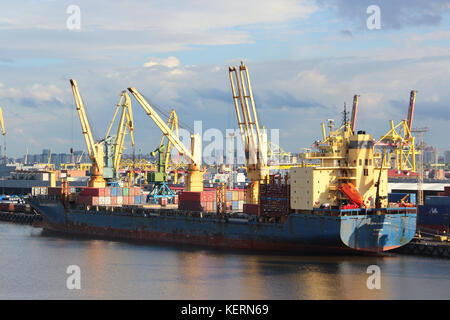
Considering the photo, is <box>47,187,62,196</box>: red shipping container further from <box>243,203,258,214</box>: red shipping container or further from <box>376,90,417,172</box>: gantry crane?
<box>376,90,417,172</box>: gantry crane

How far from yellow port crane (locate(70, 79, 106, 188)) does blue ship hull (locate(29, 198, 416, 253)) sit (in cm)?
901

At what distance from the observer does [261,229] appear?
63.3 meters

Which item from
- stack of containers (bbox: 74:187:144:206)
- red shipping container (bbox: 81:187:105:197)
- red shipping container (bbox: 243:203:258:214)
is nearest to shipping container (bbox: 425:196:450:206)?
red shipping container (bbox: 243:203:258:214)

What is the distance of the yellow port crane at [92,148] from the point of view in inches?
3597

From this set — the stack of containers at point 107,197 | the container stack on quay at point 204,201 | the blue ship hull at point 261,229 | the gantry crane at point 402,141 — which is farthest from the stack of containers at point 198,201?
the gantry crane at point 402,141

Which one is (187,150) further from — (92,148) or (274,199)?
(274,199)

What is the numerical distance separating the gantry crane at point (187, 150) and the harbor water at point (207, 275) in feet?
49.8

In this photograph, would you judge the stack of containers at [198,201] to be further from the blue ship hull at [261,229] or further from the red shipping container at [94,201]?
the red shipping container at [94,201]

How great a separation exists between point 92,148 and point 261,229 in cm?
3810

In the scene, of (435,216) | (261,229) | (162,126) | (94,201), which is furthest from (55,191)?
(435,216)

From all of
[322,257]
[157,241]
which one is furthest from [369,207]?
[157,241]

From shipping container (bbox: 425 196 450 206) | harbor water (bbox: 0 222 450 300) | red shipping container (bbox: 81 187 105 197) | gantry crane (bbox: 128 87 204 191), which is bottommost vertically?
harbor water (bbox: 0 222 450 300)

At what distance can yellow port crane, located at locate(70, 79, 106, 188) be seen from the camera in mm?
91375

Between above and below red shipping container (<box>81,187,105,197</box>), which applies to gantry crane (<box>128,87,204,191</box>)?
above
